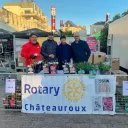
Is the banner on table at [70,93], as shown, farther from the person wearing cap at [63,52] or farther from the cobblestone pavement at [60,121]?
the person wearing cap at [63,52]

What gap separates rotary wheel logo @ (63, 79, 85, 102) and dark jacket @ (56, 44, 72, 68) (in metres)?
1.64

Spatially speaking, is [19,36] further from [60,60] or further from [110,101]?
[110,101]

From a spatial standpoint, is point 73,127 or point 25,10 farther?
point 25,10

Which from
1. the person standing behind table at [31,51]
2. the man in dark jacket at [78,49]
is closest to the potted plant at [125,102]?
the man in dark jacket at [78,49]

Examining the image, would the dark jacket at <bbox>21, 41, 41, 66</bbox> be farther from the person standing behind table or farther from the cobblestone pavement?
the cobblestone pavement

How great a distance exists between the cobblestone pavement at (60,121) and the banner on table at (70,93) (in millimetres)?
184

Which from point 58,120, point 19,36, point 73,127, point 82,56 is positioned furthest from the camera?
point 19,36

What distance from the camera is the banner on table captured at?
5609mm

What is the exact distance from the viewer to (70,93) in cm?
565

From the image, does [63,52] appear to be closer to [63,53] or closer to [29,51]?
[63,53]

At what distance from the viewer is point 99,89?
5.61 m

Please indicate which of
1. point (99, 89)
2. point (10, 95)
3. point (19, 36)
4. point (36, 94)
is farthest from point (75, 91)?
point (19, 36)

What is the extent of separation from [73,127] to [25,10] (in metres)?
64.2

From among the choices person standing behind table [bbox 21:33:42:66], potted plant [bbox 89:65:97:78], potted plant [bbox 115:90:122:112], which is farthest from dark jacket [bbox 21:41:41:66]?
potted plant [bbox 115:90:122:112]
